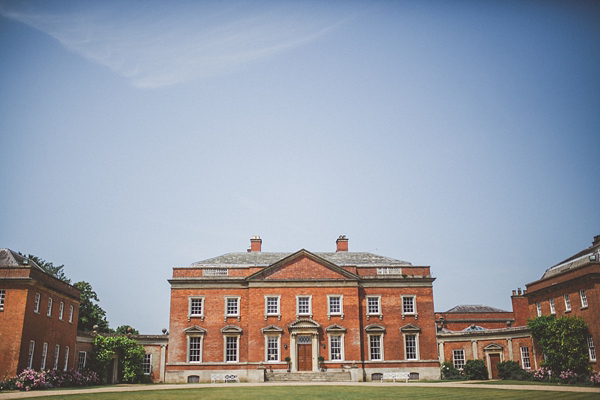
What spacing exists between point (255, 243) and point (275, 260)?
163 inches

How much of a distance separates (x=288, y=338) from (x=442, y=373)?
11777 millimetres

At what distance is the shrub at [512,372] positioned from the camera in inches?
1304

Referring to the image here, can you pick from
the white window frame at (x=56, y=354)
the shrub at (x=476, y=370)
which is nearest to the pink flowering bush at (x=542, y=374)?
the shrub at (x=476, y=370)

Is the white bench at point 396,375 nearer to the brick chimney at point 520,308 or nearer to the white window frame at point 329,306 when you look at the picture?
the white window frame at point 329,306

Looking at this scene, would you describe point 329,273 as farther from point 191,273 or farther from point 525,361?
point 525,361

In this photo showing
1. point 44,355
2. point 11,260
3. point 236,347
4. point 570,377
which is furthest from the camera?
point 236,347

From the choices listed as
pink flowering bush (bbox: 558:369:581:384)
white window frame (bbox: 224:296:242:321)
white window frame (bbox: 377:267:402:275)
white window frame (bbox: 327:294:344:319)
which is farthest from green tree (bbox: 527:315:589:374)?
white window frame (bbox: 224:296:242:321)

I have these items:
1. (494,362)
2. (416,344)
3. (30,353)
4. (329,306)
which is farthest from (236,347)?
(494,362)

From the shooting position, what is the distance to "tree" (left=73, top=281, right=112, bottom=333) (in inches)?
2056

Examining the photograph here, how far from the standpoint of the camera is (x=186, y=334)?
37875mm

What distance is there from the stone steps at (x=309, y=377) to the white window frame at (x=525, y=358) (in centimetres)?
1240

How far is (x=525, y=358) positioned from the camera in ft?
117

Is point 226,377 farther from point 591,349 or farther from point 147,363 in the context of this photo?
point 591,349

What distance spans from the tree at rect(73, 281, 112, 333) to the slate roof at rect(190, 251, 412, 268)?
18508 millimetres
